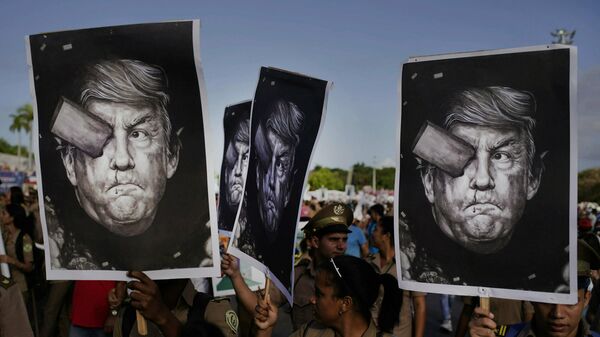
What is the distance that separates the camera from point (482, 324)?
2775 millimetres

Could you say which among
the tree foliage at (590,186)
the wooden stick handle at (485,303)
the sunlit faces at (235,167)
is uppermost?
the sunlit faces at (235,167)

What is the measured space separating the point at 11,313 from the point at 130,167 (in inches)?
42.0

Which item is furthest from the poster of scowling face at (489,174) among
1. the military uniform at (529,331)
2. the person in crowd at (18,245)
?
the person in crowd at (18,245)

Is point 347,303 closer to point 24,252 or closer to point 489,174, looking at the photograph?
point 489,174

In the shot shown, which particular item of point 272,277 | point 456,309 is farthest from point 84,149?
point 456,309

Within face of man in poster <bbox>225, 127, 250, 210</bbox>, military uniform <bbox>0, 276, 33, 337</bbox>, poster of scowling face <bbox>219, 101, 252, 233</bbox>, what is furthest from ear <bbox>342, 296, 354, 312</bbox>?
face of man in poster <bbox>225, 127, 250, 210</bbox>

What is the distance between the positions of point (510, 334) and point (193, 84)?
2.12 meters

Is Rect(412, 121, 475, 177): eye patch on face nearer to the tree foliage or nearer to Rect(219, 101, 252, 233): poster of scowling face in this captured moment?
Rect(219, 101, 252, 233): poster of scowling face

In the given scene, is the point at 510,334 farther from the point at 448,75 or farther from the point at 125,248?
the point at 125,248

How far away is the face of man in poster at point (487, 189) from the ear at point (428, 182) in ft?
0.09

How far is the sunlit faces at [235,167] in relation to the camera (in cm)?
543

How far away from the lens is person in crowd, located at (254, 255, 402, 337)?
10.6 ft

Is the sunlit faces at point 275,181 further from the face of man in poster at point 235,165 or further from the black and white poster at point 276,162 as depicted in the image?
the face of man in poster at point 235,165

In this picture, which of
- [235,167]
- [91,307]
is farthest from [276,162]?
[91,307]
